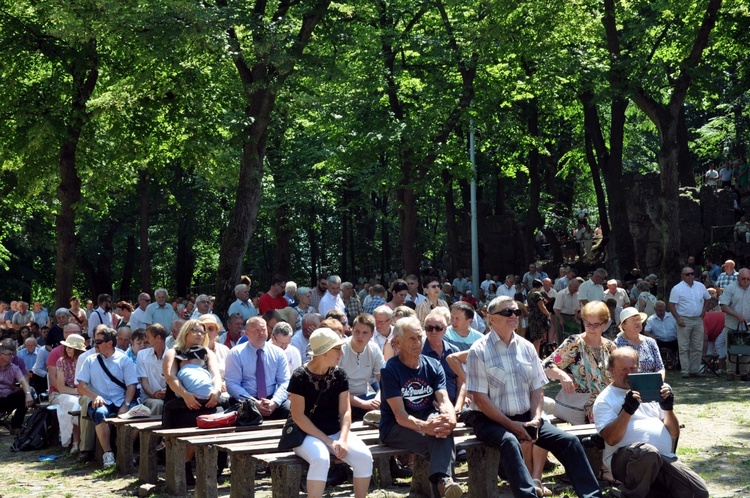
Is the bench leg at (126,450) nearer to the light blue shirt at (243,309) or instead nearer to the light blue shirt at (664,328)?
the light blue shirt at (243,309)

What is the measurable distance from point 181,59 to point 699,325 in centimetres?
1029

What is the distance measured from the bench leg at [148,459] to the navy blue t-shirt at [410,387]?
2744 mm

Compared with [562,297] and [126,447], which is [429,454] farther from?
[562,297]

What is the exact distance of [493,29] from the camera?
910 inches

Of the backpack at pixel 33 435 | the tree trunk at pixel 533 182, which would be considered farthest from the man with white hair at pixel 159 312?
the tree trunk at pixel 533 182

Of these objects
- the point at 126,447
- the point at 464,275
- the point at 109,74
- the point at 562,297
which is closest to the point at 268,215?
the point at 464,275

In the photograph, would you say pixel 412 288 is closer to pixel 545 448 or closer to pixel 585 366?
pixel 585 366

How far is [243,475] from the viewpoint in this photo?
316 inches

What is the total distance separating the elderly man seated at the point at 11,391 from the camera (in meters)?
14.9

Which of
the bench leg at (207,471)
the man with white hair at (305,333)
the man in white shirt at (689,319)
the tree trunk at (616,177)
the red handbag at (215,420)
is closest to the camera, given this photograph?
the bench leg at (207,471)

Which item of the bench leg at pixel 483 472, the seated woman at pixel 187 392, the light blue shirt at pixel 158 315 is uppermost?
the light blue shirt at pixel 158 315

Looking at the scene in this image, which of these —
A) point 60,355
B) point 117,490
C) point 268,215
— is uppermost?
point 268,215

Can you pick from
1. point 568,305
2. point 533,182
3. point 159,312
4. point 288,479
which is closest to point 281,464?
point 288,479

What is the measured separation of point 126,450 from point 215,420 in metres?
1.52
